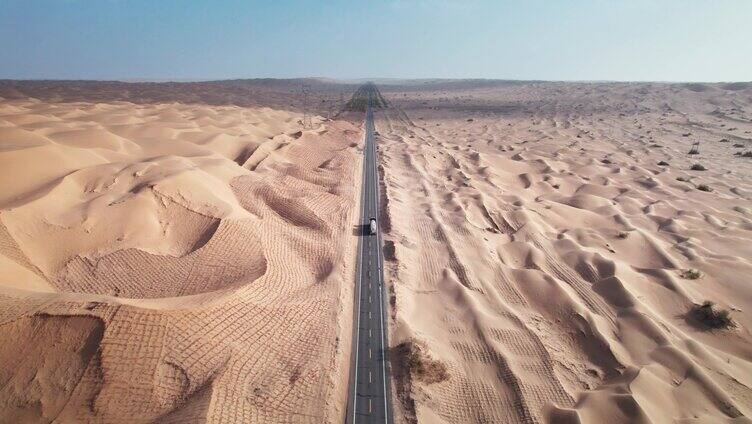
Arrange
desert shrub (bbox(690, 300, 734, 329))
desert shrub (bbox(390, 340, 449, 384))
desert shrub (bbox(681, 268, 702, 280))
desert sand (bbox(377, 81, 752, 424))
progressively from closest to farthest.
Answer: desert sand (bbox(377, 81, 752, 424)) → desert shrub (bbox(390, 340, 449, 384)) → desert shrub (bbox(690, 300, 734, 329)) → desert shrub (bbox(681, 268, 702, 280))

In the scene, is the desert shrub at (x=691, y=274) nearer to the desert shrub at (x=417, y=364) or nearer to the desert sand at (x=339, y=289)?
the desert sand at (x=339, y=289)

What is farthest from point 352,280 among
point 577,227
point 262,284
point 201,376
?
point 577,227

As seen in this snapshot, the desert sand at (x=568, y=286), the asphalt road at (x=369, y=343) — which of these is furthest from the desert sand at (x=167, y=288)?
the desert sand at (x=568, y=286)

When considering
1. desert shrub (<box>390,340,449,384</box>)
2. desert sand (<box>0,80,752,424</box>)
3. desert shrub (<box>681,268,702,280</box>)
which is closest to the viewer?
desert sand (<box>0,80,752,424</box>)

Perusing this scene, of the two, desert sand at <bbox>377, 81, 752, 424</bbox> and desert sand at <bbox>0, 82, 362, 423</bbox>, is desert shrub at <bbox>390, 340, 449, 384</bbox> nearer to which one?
desert sand at <bbox>377, 81, 752, 424</bbox>

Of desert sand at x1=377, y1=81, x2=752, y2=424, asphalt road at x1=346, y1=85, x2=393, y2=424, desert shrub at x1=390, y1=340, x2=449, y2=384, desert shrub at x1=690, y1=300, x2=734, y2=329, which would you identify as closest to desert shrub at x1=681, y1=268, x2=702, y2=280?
desert sand at x1=377, y1=81, x2=752, y2=424

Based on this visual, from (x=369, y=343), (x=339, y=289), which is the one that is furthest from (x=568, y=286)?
(x=339, y=289)

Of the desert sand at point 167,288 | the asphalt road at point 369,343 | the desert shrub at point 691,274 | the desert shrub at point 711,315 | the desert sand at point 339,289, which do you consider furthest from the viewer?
the desert shrub at point 691,274

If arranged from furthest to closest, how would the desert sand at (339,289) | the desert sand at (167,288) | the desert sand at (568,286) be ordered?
the desert sand at (568,286), the desert sand at (339,289), the desert sand at (167,288)
